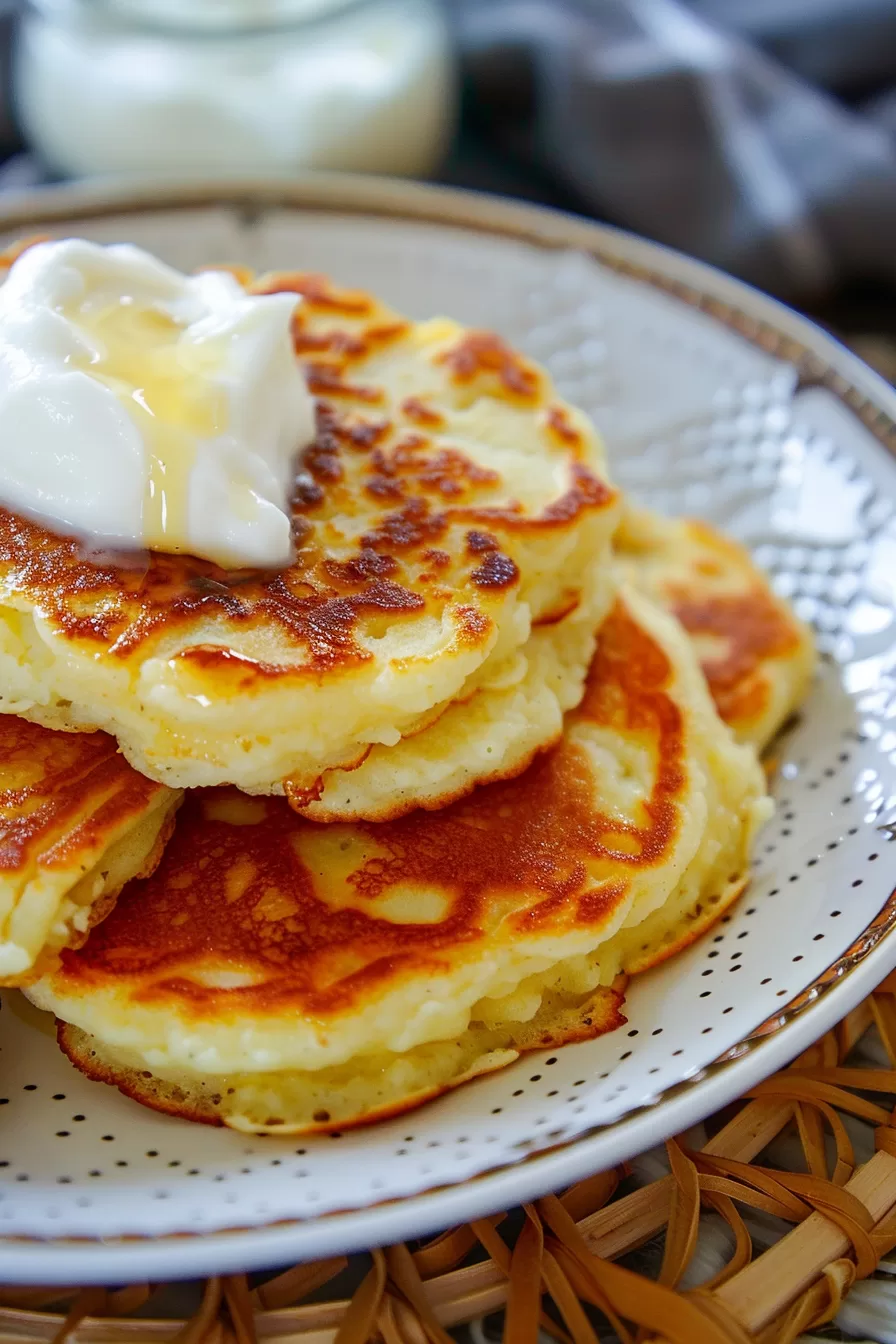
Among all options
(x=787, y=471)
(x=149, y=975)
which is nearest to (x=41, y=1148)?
(x=149, y=975)

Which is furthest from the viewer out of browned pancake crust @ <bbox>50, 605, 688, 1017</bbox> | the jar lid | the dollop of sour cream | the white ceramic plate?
the jar lid

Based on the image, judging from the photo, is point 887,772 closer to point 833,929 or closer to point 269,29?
point 833,929

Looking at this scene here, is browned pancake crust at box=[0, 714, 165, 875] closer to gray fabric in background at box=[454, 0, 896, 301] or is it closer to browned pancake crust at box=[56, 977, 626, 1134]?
browned pancake crust at box=[56, 977, 626, 1134]

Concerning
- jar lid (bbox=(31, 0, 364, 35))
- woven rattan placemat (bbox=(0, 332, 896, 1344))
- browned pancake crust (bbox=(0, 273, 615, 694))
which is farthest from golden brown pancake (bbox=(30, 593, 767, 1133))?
jar lid (bbox=(31, 0, 364, 35))

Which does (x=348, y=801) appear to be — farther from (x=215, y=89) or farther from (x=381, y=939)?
(x=215, y=89)

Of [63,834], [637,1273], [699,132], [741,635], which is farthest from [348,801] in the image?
[699,132]

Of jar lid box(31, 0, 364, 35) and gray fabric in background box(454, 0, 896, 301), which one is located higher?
gray fabric in background box(454, 0, 896, 301)

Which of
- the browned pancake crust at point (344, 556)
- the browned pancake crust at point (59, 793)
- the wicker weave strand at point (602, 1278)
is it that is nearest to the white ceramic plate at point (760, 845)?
the wicker weave strand at point (602, 1278)
